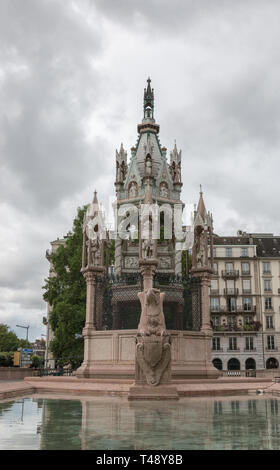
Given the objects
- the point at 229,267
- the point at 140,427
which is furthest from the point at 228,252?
the point at 140,427

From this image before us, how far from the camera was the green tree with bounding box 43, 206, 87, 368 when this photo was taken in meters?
30.7

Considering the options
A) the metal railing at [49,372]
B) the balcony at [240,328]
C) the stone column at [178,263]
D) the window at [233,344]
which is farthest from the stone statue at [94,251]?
the window at [233,344]

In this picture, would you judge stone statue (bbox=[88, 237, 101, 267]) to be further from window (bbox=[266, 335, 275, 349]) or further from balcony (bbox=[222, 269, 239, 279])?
window (bbox=[266, 335, 275, 349])

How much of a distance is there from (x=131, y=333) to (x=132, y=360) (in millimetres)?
1028

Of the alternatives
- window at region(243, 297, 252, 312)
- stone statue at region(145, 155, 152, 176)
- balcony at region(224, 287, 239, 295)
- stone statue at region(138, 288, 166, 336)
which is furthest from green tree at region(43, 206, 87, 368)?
window at region(243, 297, 252, 312)

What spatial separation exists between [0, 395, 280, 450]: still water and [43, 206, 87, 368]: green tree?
20.2m

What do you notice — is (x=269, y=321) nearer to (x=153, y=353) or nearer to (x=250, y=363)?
(x=250, y=363)

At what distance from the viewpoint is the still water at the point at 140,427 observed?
18.4ft

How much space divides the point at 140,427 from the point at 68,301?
2499 centimetres

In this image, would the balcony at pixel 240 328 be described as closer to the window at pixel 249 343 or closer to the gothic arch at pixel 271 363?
the window at pixel 249 343

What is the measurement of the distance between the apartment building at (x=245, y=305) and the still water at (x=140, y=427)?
185ft

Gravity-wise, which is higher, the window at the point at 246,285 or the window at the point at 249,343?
the window at the point at 246,285

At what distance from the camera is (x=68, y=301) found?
31.5 meters
